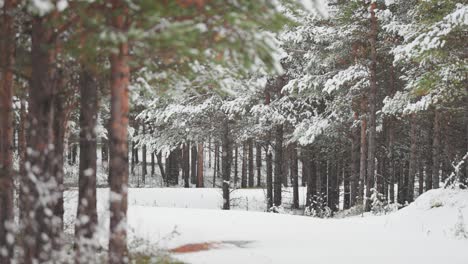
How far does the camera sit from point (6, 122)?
6355mm

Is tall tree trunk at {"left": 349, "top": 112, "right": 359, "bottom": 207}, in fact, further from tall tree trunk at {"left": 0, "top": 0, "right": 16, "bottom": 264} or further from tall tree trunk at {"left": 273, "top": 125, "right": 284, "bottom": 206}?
tall tree trunk at {"left": 0, "top": 0, "right": 16, "bottom": 264}

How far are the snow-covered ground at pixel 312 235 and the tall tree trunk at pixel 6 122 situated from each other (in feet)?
4.23

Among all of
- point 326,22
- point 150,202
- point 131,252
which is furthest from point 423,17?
point 150,202

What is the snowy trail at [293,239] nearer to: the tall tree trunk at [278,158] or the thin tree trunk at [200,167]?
the tall tree trunk at [278,158]

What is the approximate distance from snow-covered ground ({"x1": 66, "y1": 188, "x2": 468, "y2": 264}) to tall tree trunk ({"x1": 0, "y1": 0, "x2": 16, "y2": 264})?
1.29 metres

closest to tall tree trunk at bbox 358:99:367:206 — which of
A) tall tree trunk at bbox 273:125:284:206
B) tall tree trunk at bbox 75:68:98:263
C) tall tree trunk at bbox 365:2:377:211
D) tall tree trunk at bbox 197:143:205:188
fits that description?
tall tree trunk at bbox 365:2:377:211

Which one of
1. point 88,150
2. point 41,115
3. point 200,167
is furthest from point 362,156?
point 200,167

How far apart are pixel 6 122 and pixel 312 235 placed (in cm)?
556

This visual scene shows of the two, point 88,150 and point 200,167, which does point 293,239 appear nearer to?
point 88,150

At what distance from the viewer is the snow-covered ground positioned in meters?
Answer: 7.25

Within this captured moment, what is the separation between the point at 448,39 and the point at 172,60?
24.0 feet

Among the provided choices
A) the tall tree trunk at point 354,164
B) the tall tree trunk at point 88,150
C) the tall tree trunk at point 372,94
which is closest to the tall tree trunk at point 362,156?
the tall tree trunk at point 354,164

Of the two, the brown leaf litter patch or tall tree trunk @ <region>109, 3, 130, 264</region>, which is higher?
tall tree trunk @ <region>109, 3, 130, 264</region>

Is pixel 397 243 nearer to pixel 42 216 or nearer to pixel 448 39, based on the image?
pixel 448 39
